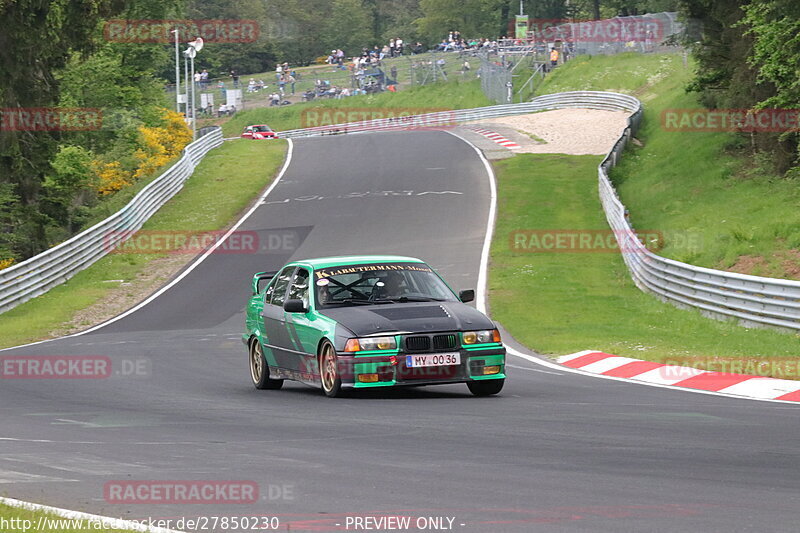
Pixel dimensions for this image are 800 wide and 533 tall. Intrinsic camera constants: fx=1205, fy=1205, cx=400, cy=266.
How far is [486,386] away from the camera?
40.7ft

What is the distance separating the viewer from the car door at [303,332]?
12727 millimetres

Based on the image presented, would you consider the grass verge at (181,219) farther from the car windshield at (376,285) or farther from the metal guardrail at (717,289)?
the metal guardrail at (717,289)

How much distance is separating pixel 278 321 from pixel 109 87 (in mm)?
60439

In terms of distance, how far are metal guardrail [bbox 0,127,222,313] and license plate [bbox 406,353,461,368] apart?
17.5 m

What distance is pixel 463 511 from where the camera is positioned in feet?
21.0

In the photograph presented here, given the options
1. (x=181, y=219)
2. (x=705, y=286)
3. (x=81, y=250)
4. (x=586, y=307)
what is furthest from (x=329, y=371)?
(x=181, y=219)

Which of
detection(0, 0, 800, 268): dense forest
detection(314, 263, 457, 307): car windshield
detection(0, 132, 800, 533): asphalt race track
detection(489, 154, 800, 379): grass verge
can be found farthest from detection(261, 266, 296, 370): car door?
detection(0, 0, 800, 268): dense forest

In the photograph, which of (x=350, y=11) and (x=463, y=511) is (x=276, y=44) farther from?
(x=463, y=511)

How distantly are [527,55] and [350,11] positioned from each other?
5792 centimetres

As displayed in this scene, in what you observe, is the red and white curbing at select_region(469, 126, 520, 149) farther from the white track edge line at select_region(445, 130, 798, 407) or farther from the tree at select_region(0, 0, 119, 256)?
the tree at select_region(0, 0, 119, 256)

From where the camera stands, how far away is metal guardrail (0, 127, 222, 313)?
27906mm

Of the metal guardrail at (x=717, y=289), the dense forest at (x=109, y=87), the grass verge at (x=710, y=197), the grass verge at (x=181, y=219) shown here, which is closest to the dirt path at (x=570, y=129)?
the grass verge at (x=710, y=197)

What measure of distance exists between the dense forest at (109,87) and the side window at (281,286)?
44.1ft

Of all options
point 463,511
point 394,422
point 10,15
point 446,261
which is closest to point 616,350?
point 394,422
